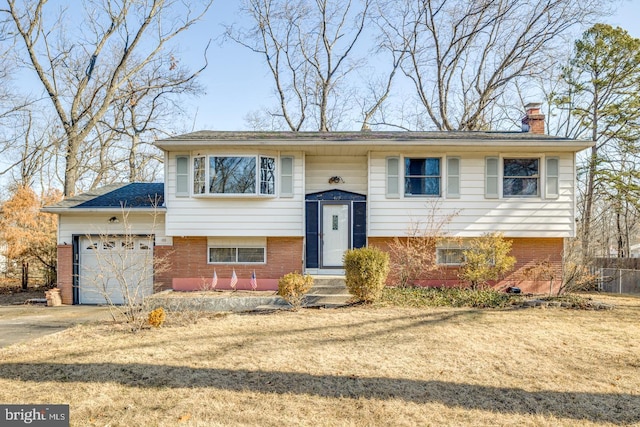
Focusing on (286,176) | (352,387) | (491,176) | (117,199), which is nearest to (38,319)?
(117,199)

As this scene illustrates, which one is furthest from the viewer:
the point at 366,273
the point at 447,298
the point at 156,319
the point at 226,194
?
the point at 226,194

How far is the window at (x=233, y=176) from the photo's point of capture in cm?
1120

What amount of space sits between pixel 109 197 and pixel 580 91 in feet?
75.6

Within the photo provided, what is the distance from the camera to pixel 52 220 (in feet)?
49.5

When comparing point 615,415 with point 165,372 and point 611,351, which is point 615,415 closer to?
point 611,351

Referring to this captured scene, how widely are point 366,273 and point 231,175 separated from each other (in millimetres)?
5147

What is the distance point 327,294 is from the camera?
395 inches

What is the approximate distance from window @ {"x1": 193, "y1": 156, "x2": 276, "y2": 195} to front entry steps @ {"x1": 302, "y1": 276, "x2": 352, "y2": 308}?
3.17 meters

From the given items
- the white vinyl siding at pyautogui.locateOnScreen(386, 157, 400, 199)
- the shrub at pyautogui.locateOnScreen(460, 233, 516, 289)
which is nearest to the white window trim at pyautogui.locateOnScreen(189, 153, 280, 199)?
the white vinyl siding at pyautogui.locateOnScreen(386, 157, 400, 199)

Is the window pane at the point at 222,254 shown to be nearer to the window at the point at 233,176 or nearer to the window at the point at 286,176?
the window at the point at 233,176

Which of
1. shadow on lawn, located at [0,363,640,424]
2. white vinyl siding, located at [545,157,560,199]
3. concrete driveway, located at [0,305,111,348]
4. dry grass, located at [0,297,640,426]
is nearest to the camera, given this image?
dry grass, located at [0,297,640,426]

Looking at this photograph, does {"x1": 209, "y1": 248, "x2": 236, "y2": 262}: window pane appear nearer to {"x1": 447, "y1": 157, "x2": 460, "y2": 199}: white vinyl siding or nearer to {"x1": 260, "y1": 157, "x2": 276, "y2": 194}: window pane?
{"x1": 260, "y1": 157, "x2": 276, "y2": 194}: window pane

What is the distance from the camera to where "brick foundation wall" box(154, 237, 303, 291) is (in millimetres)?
11555

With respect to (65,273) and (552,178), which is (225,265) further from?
(552,178)
